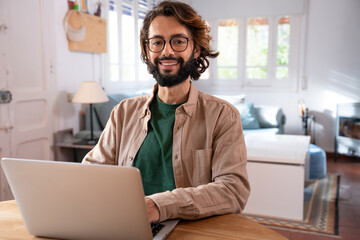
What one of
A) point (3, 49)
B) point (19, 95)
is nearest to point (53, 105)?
point (19, 95)

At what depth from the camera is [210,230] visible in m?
0.94

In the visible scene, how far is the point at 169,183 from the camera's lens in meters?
1.28

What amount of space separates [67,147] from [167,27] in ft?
8.15

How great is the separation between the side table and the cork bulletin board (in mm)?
851

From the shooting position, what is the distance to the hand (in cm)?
93

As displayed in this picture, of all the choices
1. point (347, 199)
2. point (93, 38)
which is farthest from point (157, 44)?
point (347, 199)

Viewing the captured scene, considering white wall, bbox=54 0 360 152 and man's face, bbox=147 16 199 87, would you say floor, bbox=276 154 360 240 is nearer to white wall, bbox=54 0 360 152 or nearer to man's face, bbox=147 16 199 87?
white wall, bbox=54 0 360 152

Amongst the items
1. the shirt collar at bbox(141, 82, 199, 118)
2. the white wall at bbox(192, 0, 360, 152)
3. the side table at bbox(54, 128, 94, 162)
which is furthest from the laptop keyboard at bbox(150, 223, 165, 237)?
the white wall at bbox(192, 0, 360, 152)

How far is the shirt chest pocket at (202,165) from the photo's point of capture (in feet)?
4.08

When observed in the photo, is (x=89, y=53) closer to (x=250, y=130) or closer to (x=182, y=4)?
(x=250, y=130)

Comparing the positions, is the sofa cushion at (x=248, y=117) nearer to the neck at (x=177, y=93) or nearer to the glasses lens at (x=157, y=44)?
the neck at (x=177, y=93)

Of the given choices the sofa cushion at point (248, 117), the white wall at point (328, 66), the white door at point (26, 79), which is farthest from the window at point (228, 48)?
the white door at point (26, 79)

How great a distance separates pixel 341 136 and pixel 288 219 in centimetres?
244

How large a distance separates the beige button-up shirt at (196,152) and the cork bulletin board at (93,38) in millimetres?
2315
